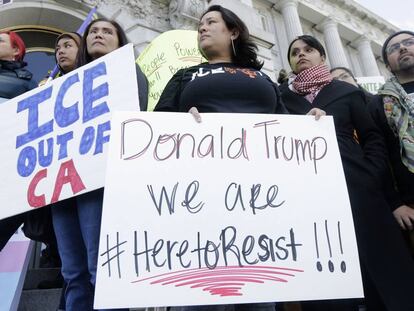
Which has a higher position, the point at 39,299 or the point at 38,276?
the point at 38,276

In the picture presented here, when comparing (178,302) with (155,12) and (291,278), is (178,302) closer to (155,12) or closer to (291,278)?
(291,278)

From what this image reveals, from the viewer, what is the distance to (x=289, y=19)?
17.1 meters

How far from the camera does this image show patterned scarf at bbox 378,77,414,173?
1915mm

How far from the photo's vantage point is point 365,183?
6.35 ft

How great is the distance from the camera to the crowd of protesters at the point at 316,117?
5.56 feet

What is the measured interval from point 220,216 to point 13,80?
188cm

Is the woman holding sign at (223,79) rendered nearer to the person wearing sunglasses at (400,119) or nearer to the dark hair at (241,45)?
the dark hair at (241,45)

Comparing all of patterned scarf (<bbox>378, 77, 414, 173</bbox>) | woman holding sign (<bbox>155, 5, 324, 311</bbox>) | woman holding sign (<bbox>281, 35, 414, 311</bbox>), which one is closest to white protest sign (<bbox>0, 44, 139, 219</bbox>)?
woman holding sign (<bbox>155, 5, 324, 311</bbox>)

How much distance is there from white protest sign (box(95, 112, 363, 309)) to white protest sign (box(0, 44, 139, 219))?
1.06ft

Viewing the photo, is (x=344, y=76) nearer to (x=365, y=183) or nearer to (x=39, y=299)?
(x=365, y=183)

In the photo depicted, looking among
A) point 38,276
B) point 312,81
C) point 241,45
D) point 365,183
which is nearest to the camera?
point 365,183

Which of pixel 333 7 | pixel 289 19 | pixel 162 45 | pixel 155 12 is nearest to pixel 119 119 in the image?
pixel 162 45

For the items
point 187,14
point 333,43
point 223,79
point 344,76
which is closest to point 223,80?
point 223,79

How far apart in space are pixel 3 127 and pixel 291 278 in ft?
5.57
